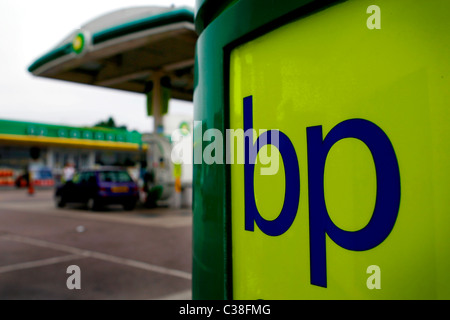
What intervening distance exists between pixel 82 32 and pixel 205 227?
13.7 meters

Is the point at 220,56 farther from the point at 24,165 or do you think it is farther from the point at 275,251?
the point at 24,165

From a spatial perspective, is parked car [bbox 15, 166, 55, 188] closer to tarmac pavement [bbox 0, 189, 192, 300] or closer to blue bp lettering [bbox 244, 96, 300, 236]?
tarmac pavement [bbox 0, 189, 192, 300]

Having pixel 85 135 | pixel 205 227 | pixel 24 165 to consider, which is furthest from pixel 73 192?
pixel 24 165

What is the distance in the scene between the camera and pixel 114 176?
13.1 meters

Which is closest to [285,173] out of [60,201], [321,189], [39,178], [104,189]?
[321,189]

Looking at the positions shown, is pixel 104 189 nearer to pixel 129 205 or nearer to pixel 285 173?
pixel 129 205

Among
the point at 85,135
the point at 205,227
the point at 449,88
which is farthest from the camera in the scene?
the point at 85,135

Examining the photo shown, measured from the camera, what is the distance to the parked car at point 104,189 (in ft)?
41.5

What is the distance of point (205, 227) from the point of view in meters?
1.25

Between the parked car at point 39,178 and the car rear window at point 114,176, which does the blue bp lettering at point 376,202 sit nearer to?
the car rear window at point 114,176

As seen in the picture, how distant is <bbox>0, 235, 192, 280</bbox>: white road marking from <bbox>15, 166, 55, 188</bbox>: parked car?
24.2 m

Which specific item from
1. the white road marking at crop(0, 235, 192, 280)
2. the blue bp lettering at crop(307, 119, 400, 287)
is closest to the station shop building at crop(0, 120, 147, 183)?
the white road marking at crop(0, 235, 192, 280)

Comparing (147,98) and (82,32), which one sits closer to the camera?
(82,32)

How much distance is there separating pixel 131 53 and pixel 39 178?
1949 cm
